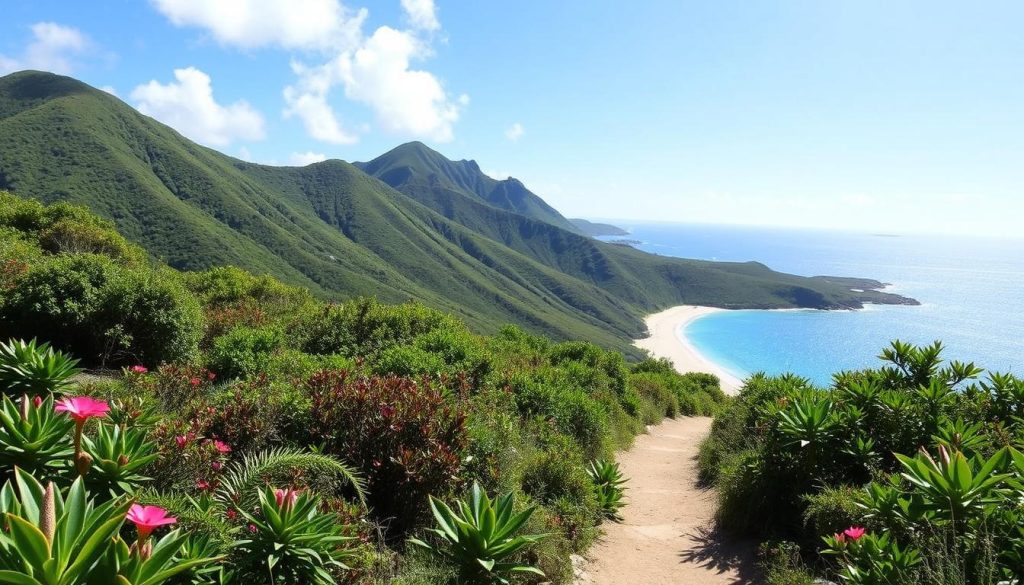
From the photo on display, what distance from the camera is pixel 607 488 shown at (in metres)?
6.57

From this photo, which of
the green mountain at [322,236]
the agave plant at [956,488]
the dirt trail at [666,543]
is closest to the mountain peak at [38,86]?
the green mountain at [322,236]

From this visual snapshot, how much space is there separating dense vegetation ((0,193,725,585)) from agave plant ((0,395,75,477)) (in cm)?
1

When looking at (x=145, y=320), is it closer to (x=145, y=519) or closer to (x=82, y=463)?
(x=82, y=463)

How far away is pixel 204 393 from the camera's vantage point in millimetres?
6066

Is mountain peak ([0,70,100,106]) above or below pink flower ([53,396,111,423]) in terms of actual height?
above

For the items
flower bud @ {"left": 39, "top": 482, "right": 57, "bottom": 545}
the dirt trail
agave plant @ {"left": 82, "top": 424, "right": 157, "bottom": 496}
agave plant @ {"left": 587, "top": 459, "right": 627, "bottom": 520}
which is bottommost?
the dirt trail

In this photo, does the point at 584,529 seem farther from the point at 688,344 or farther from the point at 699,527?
the point at 688,344

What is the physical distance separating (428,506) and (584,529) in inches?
73.0

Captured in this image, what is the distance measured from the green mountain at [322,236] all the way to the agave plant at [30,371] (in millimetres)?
79363

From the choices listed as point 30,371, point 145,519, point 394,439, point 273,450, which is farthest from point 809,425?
point 30,371

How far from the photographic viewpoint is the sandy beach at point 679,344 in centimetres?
5959

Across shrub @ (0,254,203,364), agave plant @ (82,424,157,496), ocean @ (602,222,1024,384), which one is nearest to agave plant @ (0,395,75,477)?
agave plant @ (82,424,157,496)

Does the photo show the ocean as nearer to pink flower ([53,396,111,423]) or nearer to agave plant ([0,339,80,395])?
agave plant ([0,339,80,395])

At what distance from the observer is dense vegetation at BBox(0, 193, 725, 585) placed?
88.8 inches
